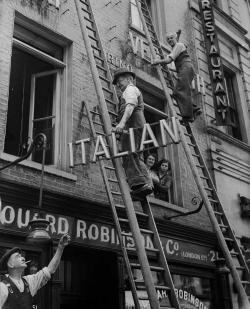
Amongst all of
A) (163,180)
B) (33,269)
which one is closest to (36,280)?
(33,269)

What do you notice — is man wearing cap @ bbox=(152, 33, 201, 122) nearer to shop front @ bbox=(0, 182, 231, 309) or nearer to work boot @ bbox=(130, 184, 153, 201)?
shop front @ bbox=(0, 182, 231, 309)

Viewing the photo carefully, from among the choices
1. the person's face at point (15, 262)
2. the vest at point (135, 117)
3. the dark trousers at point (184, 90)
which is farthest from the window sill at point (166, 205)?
the person's face at point (15, 262)

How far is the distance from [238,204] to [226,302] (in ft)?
8.64

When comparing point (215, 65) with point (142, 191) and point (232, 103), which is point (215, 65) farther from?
point (142, 191)

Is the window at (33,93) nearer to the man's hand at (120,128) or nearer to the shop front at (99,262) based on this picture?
the shop front at (99,262)

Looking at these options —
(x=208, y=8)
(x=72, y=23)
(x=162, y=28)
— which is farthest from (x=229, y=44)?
(x=72, y=23)

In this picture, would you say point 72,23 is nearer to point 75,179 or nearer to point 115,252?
point 75,179

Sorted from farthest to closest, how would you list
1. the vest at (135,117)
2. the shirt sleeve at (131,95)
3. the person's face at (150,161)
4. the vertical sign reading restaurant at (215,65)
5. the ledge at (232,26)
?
the ledge at (232,26) < the vertical sign reading restaurant at (215,65) < the person's face at (150,161) < the vest at (135,117) < the shirt sleeve at (131,95)

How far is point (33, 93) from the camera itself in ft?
25.8

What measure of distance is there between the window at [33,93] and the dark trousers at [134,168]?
190 cm

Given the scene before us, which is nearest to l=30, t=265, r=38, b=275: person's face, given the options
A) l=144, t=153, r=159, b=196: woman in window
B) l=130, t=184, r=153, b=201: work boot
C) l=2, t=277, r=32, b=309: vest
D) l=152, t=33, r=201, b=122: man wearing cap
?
l=2, t=277, r=32, b=309: vest

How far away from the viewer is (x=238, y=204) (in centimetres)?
1096

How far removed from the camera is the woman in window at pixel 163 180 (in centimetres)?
928

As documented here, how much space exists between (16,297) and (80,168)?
3.29 m
